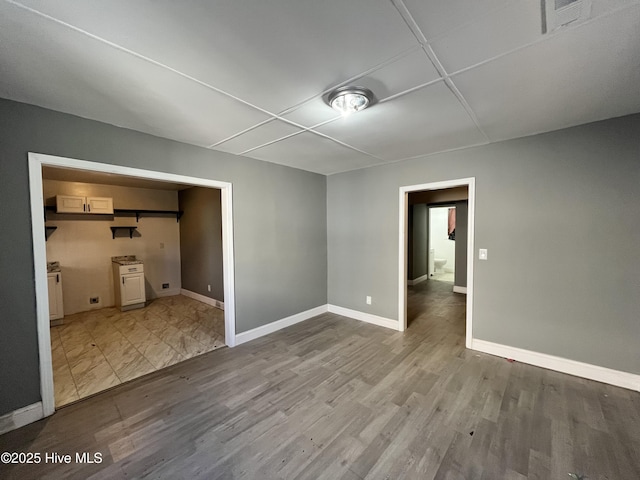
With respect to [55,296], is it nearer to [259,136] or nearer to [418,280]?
[259,136]

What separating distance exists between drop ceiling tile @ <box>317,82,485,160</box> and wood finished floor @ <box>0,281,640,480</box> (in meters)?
2.52

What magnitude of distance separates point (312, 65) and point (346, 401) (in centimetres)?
261

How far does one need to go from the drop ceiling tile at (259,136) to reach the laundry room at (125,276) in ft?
6.73

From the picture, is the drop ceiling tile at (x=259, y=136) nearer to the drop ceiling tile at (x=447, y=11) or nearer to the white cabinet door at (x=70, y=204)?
the drop ceiling tile at (x=447, y=11)

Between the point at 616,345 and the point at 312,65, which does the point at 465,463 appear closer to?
the point at 616,345

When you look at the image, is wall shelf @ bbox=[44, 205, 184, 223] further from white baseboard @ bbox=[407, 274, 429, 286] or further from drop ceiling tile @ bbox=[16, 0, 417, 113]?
white baseboard @ bbox=[407, 274, 429, 286]

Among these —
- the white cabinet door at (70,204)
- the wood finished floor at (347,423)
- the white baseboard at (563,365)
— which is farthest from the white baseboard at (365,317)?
the white cabinet door at (70,204)

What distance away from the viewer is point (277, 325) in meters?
3.83

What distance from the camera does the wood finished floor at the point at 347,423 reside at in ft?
5.27

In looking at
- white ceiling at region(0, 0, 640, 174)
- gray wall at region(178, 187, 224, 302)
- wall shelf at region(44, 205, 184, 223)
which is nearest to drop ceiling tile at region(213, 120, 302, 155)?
white ceiling at region(0, 0, 640, 174)

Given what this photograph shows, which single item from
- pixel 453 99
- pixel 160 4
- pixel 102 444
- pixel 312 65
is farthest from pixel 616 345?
pixel 102 444

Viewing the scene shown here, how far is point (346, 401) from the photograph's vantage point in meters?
2.23

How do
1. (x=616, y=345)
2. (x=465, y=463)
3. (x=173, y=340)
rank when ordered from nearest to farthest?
(x=465, y=463), (x=616, y=345), (x=173, y=340)

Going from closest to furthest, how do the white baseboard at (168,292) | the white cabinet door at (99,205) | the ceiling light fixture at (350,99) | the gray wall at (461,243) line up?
the ceiling light fixture at (350,99) → the white cabinet door at (99,205) → the white baseboard at (168,292) → the gray wall at (461,243)
